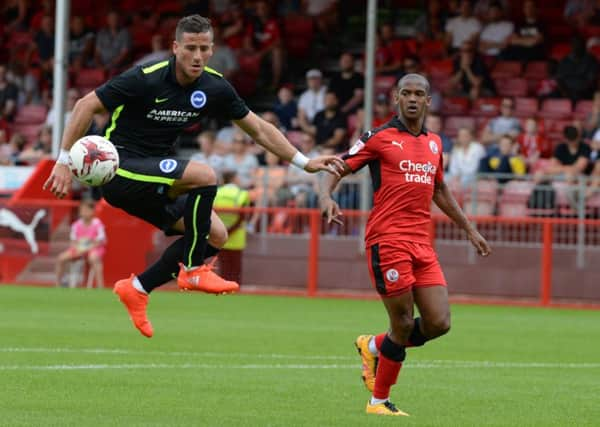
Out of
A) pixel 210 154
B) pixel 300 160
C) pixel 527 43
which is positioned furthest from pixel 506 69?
pixel 300 160

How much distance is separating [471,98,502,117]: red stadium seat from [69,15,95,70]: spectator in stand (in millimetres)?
8259

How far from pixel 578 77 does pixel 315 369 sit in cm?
1337

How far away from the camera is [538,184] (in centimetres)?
2058

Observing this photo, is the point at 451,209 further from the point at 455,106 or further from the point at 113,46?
the point at 113,46

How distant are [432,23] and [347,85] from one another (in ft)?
7.60

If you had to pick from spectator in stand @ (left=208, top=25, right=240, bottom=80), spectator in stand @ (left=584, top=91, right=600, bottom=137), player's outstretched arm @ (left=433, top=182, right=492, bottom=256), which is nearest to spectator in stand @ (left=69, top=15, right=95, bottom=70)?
spectator in stand @ (left=208, top=25, right=240, bottom=80)

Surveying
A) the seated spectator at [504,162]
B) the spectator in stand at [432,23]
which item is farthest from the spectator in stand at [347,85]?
the seated spectator at [504,162]

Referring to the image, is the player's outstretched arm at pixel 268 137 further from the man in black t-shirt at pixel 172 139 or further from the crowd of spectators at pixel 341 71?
the crowd of spectators at pixel 341 71

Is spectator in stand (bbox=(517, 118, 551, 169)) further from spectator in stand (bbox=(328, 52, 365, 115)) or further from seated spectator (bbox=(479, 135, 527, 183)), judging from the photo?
spectator in stand (bbox=(328, 52, 365, 115))

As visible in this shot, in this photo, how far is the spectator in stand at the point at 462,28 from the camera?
2492 cm

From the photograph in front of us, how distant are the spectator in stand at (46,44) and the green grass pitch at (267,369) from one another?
10.7 meters

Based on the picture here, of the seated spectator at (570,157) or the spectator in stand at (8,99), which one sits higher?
the spectator in stand at (8,99)

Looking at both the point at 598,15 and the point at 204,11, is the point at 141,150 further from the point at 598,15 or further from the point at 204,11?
the point at 204,11

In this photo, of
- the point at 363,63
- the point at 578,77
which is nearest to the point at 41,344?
the point at 578,77
